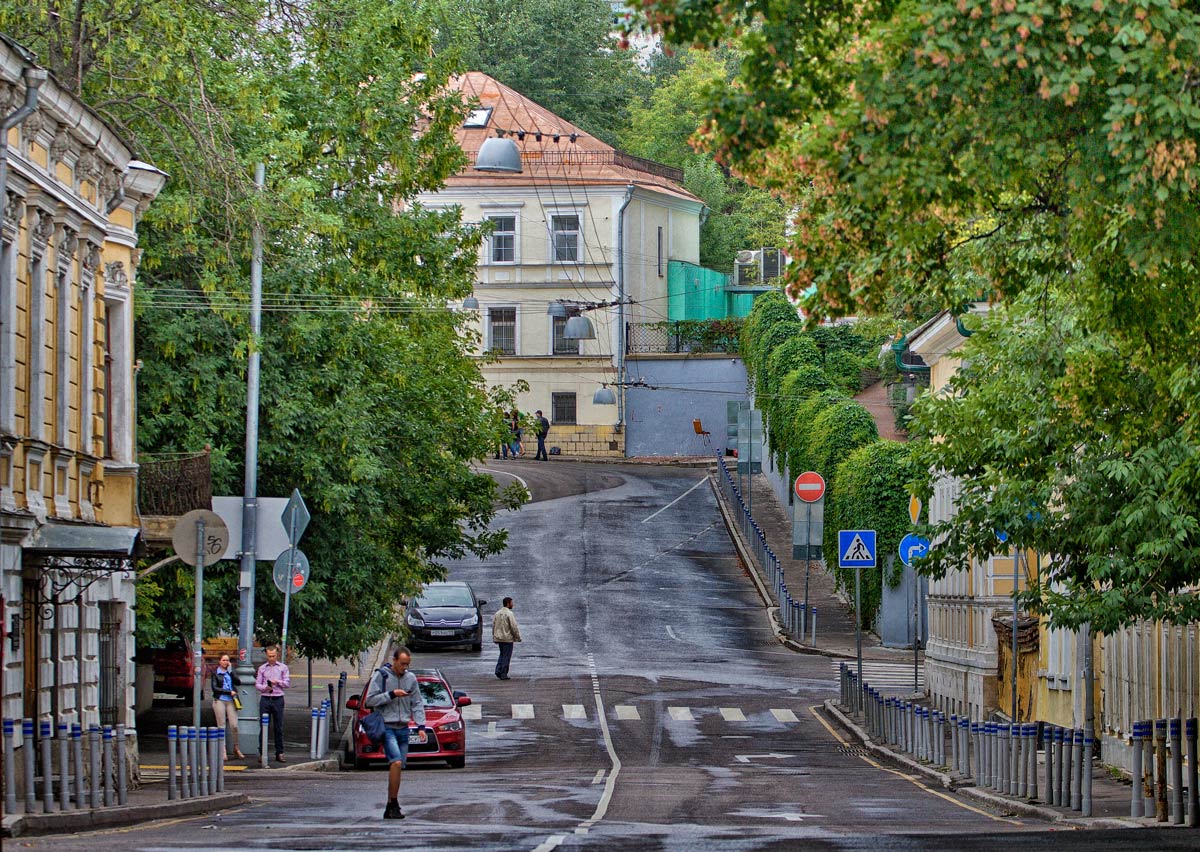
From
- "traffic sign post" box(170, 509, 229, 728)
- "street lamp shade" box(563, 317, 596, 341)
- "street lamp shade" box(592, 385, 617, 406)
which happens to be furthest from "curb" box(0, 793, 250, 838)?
"street lamp shade" box(592, 385, 617, 406)

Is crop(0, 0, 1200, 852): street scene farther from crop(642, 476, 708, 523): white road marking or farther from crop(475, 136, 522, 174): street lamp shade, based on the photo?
crop(475, 136, 522, 174): street lamp shade

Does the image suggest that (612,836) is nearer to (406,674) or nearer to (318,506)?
(406,674)

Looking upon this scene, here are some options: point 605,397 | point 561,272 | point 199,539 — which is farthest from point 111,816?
point 561,272

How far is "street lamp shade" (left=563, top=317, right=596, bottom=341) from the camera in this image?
7638 centimetres

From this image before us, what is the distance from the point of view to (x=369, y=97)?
29984mm

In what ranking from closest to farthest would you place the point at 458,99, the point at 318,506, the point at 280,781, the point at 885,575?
the point at 280,781
the point at 318,506
the point at 458,99
the point at 885,575

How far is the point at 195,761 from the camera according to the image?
1892cm

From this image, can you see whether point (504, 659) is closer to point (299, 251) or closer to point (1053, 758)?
point (299, 251)

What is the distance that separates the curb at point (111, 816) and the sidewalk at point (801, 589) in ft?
87.4

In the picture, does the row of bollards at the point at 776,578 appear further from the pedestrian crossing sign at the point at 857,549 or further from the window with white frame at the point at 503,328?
the window with white frame at the point at 503,328

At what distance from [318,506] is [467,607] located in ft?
48.0

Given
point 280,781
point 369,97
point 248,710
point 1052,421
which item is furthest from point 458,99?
point 1052,421

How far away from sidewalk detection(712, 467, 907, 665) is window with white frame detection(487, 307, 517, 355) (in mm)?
14691

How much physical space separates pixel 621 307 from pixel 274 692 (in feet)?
182
